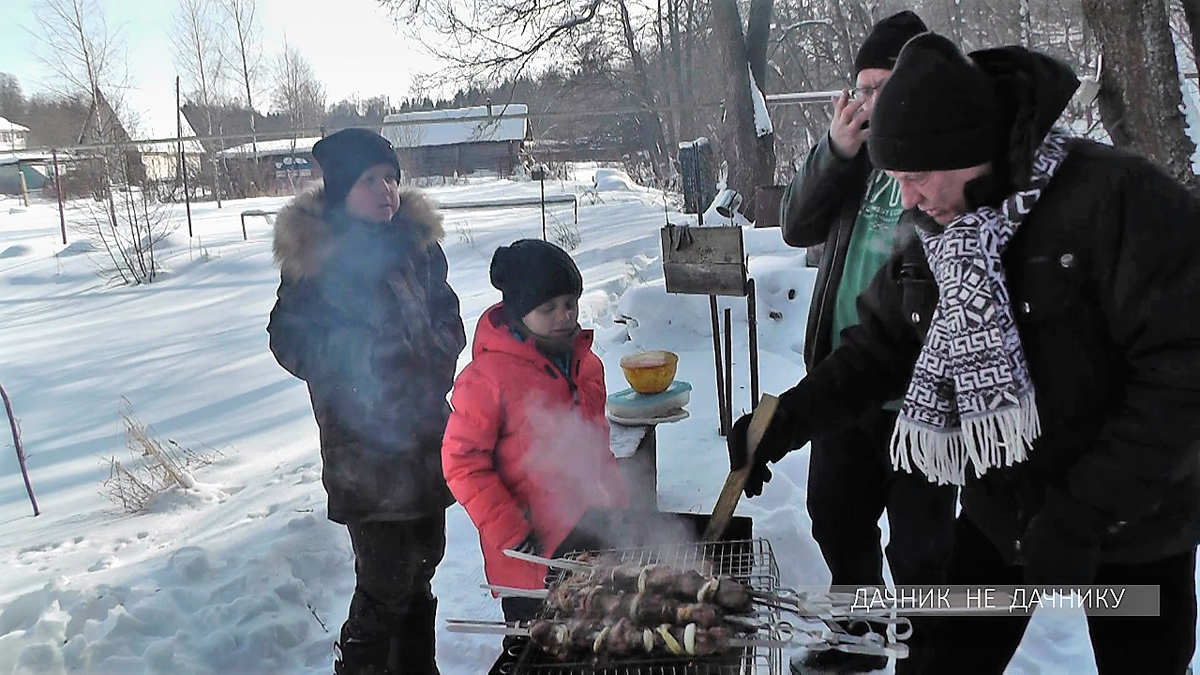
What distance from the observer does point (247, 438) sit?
19.9 feet

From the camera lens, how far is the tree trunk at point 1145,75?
4.59 meters

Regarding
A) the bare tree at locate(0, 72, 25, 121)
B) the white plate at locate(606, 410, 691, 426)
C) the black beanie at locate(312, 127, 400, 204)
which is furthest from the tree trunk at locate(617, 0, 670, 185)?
the bare tree at locate(0, 72, 25, 121)

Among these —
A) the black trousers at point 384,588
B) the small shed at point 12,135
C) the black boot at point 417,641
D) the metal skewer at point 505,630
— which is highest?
the small shed at point 12,135

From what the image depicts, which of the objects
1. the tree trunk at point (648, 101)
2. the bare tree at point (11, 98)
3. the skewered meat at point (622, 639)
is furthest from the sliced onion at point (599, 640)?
A: the bare tree at point (11, 98)

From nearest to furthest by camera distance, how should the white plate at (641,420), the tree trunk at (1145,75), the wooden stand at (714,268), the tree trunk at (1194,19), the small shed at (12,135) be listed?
1. the white plate at (641,420)
2. the wooden stand at (714,268)
3. the tree trunk at (1145,75)
4. the tree trunk at (1194,19)
5. the small shed at (12,135)

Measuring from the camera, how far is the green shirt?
7.59ft

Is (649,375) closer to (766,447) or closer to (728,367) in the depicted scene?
(728,367)

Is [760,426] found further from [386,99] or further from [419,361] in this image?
[386,99]

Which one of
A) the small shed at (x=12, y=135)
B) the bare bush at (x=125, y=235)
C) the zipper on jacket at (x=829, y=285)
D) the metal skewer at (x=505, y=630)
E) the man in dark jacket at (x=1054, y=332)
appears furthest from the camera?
the small shed at (x=12, y=135)

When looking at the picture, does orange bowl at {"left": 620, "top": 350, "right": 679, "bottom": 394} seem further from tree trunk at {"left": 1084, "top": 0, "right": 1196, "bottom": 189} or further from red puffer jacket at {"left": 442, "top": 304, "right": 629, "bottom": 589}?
tree trunk at {"left": 1084, "top": 0, "right": 1196, "bottom": 189}

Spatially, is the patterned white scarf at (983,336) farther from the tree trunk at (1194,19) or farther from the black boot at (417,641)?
the tree trunk at (1194,19)

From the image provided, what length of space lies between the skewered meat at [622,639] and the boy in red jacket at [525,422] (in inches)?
21.7

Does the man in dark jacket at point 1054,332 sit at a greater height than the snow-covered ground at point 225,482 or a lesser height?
greater

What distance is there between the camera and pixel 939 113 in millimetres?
1599
